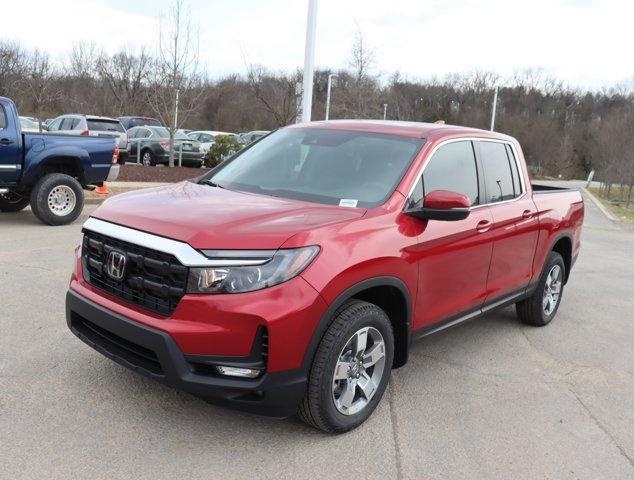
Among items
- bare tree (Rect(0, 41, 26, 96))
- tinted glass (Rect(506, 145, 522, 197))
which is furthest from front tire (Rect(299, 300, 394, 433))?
bare tree (Rect(0, 41, 26, 96))

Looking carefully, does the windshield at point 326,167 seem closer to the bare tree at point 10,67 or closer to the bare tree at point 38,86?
the bare tree at point 38,86

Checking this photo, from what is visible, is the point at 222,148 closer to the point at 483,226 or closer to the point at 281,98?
the point at 281,98

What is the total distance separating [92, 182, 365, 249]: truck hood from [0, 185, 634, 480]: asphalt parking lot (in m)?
1.13

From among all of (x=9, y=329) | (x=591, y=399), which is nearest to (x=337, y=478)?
(x=591, y=399)

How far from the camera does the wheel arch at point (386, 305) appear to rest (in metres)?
3.17

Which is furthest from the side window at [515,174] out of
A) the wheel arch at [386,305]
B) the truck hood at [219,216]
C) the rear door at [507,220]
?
the truck hood at [219,216]

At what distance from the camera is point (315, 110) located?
4566 centimetres

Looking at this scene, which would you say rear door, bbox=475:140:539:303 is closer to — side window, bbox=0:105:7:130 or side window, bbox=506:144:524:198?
side window, bbox=506:144:524:198

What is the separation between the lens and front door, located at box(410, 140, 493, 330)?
154 inches

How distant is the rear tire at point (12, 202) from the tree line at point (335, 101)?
10353 millimetres

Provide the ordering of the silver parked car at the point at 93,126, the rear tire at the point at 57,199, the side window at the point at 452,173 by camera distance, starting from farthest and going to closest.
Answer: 1. the silver parked car at the point at 93,126
2. the rear tire at the point at 57,199
3. the side window at the point at 452,173

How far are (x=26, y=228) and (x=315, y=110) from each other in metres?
37.8

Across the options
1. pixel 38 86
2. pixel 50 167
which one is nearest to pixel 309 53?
pixel 50 167

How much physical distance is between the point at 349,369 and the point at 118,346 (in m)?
1.31
